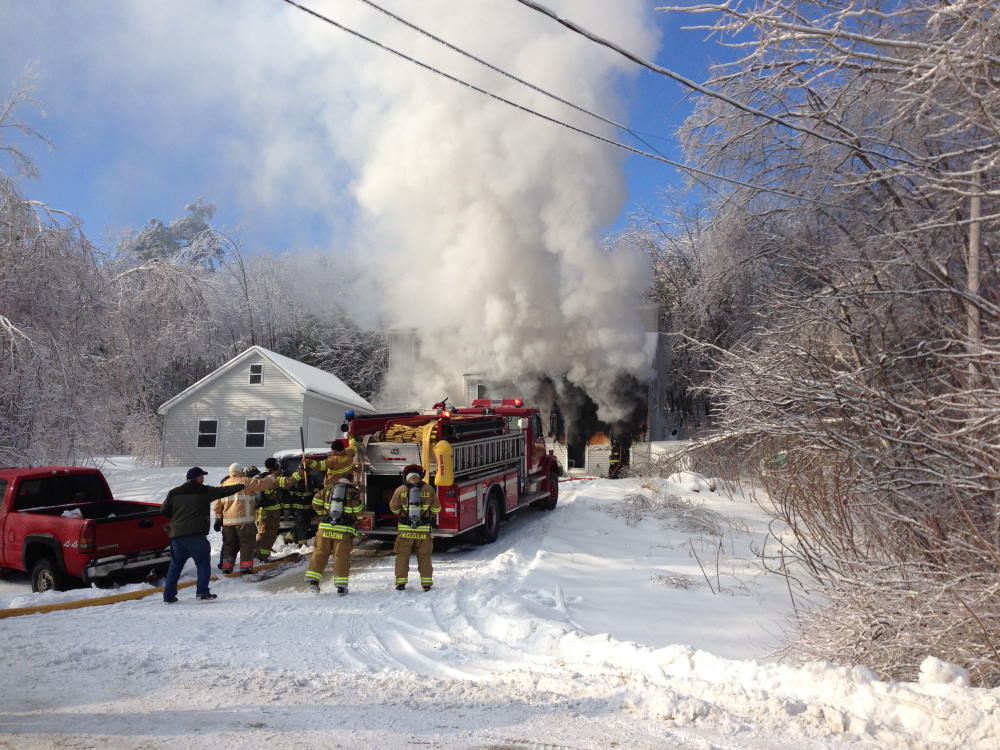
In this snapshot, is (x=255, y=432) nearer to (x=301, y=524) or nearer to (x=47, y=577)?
(x=301, y=524)

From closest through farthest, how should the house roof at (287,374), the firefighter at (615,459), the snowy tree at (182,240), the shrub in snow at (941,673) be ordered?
the shrub in snow at (941,673) → the firefighter at (615,459) → the house roof at (287,374) → the snowy tree at (182,240)

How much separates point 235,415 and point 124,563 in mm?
17348

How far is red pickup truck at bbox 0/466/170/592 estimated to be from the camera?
272 inches

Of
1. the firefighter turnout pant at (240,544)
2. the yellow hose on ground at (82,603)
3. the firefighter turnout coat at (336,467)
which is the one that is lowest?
the yellow hose on ground at (82,603)

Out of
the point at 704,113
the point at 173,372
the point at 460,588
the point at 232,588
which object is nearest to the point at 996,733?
the point at 460,588

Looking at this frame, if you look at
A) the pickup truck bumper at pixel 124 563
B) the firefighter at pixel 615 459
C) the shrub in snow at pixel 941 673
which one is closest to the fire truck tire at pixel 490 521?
the pickup truck bumper at pixel 124 563

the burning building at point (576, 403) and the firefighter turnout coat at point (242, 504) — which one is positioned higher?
the burning building at point (576, 403)

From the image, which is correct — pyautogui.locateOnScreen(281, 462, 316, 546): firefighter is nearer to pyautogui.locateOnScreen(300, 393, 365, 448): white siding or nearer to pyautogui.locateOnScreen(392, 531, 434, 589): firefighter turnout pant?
pyautogui.locateOnScreen(392, 531, 434, 589): firefighter turnout pant

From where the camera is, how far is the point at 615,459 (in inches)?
805

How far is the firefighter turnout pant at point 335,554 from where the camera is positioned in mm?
7059

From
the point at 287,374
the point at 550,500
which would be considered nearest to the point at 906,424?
the point at 550,500

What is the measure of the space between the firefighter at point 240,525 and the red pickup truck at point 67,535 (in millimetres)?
673

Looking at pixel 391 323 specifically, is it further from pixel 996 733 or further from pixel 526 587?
pixel 996 733

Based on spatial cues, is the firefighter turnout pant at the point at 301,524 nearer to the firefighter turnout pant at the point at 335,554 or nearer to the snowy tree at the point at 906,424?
the firefighter turnout pant at the point at 335,554
